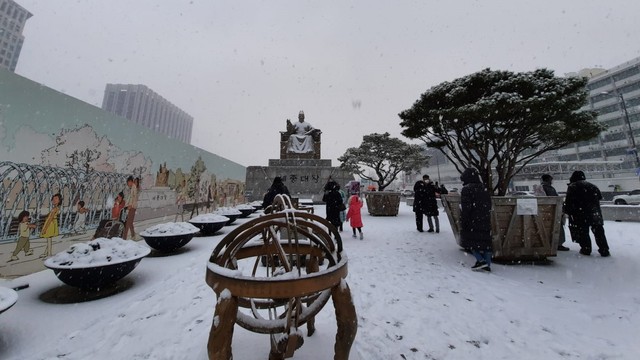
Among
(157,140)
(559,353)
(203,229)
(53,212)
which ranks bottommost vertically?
(559,353)

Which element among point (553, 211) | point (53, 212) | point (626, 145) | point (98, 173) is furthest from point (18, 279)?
point (626, 145)

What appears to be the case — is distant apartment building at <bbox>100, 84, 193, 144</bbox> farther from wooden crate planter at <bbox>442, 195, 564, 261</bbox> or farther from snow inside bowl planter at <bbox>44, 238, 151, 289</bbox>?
wooden crate planter at <bbox>442, 195, 564, 261</bbox>

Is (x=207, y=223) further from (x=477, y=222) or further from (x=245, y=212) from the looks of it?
(x=477, y=222)

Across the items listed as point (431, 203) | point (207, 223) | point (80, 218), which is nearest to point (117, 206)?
point (80, 218)

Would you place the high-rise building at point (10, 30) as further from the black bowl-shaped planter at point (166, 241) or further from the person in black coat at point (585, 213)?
the person in black coat at point (585, 213)

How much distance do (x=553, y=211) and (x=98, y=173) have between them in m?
9.22

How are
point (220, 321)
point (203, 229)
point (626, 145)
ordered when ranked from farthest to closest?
point (626, 145), point (203, 229), point (220, 321)

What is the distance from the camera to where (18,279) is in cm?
378

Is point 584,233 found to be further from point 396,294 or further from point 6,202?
point 6,202

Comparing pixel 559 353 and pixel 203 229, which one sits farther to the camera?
pixel 203 229

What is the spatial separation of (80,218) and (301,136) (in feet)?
55.9

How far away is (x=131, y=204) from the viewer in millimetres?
6312

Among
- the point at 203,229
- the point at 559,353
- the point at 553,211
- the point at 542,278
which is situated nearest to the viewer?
the point at 559,353

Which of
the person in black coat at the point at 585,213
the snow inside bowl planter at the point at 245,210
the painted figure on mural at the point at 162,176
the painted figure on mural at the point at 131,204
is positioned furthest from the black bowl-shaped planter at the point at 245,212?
the person in black coat at the point at 585,213
